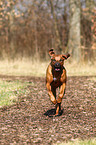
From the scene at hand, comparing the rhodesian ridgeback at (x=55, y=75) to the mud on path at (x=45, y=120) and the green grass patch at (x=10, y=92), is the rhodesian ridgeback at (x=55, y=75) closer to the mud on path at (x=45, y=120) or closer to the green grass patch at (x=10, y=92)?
the mud on path at (x=45, y=120)

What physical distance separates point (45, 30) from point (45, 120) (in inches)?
533

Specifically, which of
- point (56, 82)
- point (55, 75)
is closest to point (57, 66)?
point (55, 75)

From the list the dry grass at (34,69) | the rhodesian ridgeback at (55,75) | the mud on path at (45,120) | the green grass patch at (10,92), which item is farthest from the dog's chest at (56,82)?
the dry grass at (34,69)

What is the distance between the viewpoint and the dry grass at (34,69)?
40.0 ft

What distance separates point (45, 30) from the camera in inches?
731

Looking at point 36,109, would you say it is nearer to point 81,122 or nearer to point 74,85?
point 81,122

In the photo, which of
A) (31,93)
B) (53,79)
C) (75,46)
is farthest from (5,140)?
(75,46)

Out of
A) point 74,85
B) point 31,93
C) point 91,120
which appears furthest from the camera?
point 74,85

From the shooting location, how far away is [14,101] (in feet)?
23.1

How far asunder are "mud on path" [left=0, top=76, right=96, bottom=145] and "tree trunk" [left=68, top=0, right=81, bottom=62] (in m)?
6.54

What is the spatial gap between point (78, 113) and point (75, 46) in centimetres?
873

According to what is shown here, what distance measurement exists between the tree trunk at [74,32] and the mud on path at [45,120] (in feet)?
21.5

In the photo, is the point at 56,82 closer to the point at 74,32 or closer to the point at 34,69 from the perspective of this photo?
the point at 34,69

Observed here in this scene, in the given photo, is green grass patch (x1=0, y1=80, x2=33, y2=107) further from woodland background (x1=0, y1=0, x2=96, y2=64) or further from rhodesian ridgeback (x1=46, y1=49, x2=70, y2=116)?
woodland background (x1=0, y1=0, x2=96, y2=64)
